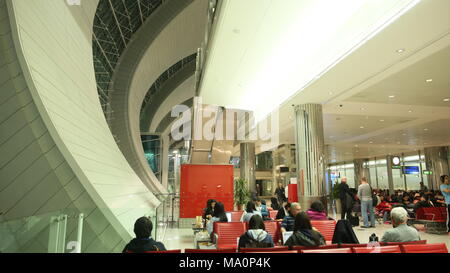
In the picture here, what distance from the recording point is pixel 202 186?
448 inches

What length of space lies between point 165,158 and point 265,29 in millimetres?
24207

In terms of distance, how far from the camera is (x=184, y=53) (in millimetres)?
21438

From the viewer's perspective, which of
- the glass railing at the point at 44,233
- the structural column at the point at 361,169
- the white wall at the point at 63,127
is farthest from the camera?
the structural column at the point at 361,169

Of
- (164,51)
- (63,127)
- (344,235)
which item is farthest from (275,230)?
(164,51)

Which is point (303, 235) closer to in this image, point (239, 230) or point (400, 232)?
point (400, 232)

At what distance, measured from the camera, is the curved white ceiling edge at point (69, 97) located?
3.93 meters

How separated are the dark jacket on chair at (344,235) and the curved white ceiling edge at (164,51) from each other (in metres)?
13.1

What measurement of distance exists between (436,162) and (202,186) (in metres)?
18.5

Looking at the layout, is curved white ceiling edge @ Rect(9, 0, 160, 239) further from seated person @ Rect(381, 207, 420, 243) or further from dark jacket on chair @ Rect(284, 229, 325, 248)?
seated person @ Rect(381, 207, 420, 243)

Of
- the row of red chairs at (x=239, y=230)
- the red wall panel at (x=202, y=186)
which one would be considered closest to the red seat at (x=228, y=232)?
the row of red chairs at (x=239, y=230)

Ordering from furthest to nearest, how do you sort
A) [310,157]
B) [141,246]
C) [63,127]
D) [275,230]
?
[310,157], [275,230], [63,127], [141,246]

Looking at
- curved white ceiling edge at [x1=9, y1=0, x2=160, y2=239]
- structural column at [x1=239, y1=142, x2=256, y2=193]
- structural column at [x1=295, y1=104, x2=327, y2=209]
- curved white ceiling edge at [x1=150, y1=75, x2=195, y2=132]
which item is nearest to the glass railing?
curved white ceiling edge at [x1=9, y1=0, x2=160, y2=239]

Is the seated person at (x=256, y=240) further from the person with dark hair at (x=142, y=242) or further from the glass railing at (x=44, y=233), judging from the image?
the glass railing at (x=44, y=233)
